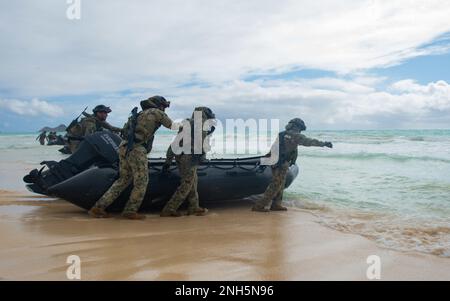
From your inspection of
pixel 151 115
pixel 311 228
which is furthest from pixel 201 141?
pixel 311 228

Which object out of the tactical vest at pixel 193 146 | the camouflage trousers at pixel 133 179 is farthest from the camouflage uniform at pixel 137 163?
the tactical vest at pixel 193 146

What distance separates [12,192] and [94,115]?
2.03 meters

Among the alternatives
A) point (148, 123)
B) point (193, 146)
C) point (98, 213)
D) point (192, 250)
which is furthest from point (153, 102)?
point (192, 250)

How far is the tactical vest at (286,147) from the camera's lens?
5.83 metres

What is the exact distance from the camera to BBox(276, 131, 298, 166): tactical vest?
229 inches

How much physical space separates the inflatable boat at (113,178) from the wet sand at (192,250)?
319mm

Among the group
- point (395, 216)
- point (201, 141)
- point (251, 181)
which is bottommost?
point (395, 216)

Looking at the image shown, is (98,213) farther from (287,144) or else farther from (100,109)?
(287,144)

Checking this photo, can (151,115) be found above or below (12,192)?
above

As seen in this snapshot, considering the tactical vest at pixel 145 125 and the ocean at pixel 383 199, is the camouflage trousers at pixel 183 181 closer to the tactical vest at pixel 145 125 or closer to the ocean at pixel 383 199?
the tactical vest at pixel 145 125

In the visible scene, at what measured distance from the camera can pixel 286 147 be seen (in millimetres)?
5844

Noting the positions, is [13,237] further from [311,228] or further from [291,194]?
[291,194]

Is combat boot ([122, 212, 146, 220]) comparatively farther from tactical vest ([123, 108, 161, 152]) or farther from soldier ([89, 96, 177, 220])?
tactical vest ([123, 108, 161, 152])

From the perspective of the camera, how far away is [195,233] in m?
4.36
